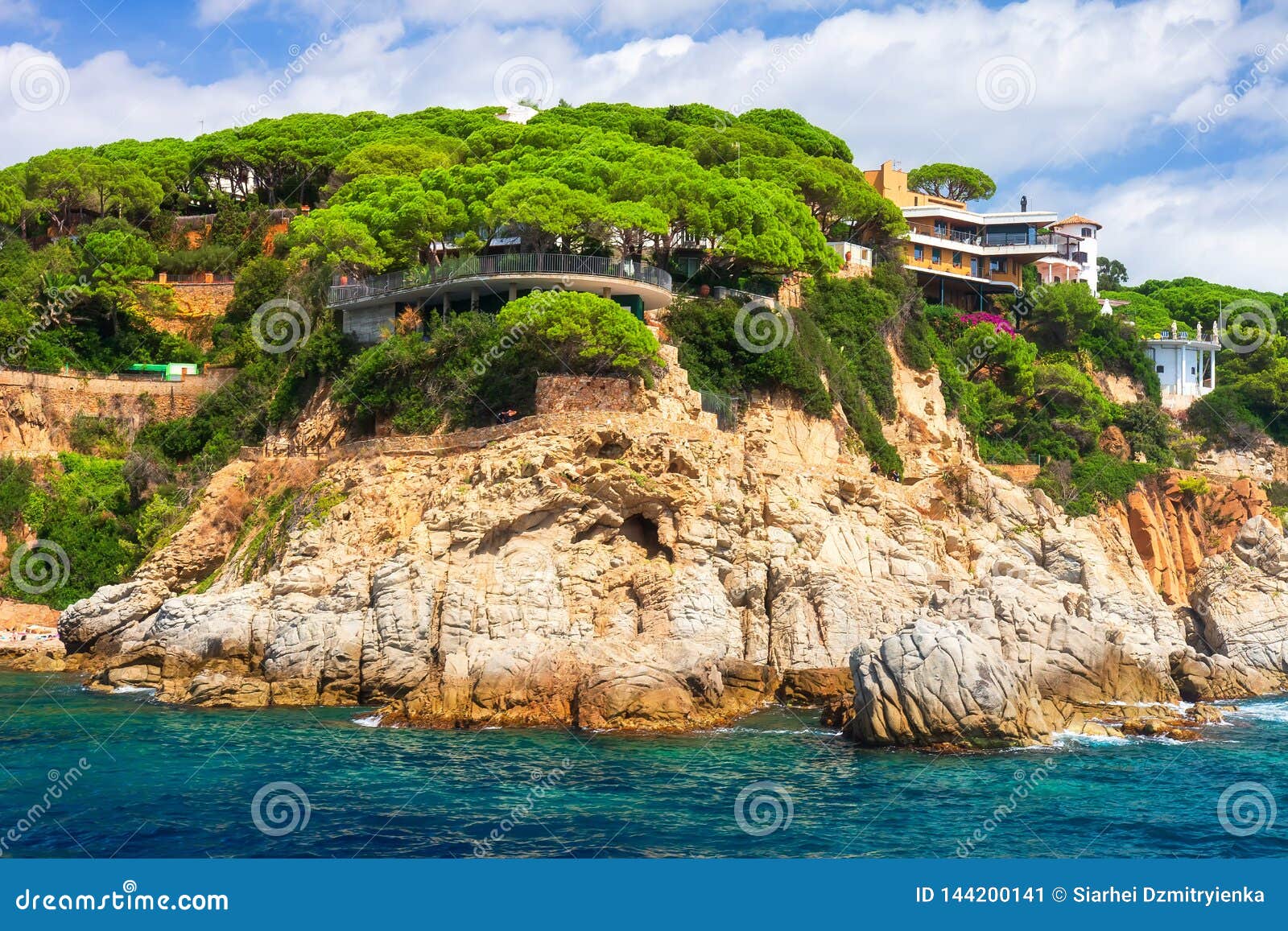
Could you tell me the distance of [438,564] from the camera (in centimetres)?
3484

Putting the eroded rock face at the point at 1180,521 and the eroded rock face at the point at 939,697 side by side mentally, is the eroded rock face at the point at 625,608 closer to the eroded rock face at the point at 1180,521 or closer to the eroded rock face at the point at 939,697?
the eroded rock face at the point at 939,697

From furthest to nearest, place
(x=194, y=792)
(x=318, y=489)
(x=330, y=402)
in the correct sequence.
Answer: (x=330, y=402), (x=318, y=489), (x=194, y=792)

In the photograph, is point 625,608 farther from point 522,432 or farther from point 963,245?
point 963,245

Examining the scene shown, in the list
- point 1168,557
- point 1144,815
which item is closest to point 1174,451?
point 1168,557

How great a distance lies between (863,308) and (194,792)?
113 ft

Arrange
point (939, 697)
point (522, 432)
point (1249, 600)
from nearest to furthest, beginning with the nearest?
1. point (939, 697)
2. point (522, 432)
3. point (1249, 600)

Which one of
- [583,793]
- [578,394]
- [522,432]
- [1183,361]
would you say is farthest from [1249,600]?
[583,793]

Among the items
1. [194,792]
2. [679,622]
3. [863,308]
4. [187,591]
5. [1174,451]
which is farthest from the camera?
[1174,451]

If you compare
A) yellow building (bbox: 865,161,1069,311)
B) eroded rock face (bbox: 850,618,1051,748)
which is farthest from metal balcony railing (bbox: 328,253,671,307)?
yellow building (bbox: 865,161,1069,311)

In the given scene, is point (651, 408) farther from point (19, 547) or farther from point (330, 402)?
point (19, 547)

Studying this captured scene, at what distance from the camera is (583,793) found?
2519 cm

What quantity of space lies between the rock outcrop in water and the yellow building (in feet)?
81.4

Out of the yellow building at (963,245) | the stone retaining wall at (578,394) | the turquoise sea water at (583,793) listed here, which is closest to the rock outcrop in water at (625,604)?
the stone retaining wall at (578,394)

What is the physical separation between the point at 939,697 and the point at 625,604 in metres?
8.51
